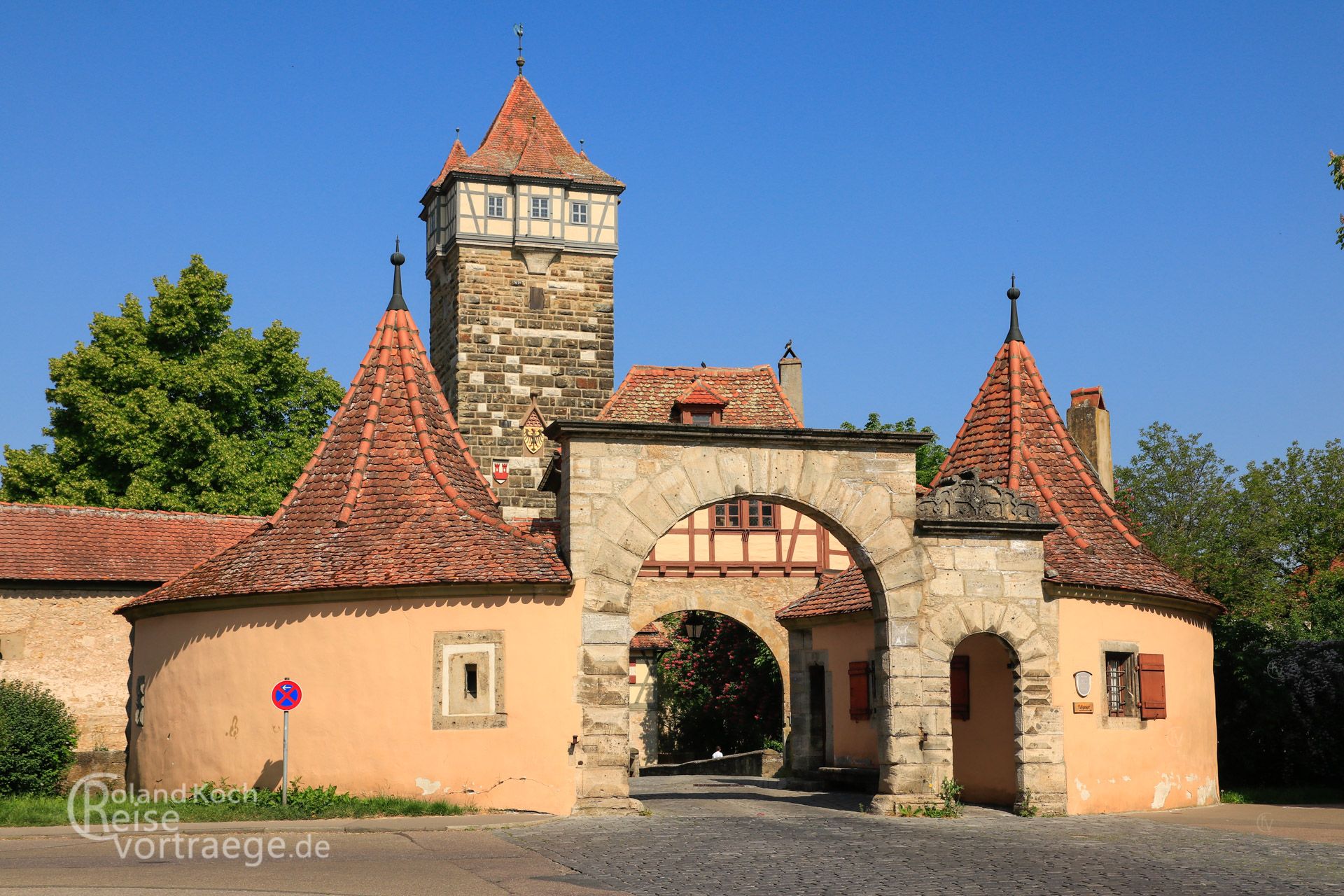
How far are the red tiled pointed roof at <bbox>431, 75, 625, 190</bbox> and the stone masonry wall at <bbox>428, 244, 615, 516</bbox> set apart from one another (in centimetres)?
198

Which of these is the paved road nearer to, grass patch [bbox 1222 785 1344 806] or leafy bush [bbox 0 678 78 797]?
grass patch [bbox 1222 785 1344 806]

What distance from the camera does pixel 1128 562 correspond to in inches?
749

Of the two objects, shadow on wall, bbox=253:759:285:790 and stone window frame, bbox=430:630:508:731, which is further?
shadow on wall, bbox=253:759:285:790

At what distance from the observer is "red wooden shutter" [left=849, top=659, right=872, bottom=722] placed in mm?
20312

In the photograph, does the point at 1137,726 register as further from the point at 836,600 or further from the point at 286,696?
the point at 286,696

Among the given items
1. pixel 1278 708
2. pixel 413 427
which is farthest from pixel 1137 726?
pixel 413 427

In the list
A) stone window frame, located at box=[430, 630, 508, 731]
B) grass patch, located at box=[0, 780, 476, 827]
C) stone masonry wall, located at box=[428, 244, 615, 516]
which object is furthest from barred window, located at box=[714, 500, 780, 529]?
grass patch, located at box=[0, 780, 476, 827]

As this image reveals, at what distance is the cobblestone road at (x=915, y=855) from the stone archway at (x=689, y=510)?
121 centimetres

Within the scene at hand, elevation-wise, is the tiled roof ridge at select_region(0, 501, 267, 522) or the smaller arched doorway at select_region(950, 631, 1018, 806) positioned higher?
the tiled roof ridge at select_region(0, 501, 267, 522)

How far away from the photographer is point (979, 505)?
18.0 metres

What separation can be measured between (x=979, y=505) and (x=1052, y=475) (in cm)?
250

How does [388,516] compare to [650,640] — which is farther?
[650,640]

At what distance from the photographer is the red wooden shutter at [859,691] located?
66.6 ft

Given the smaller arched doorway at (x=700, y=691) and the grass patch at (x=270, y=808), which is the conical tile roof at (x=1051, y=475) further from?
the smaller arched doorway at (x=700, y=691)
